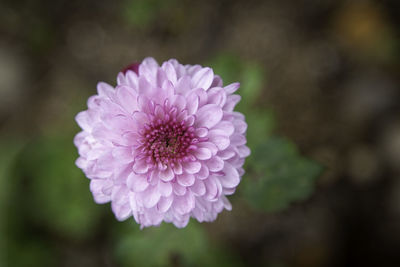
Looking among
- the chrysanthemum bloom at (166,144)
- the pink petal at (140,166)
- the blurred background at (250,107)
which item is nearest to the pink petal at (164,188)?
the chrysanthemum bloom at (166,144)

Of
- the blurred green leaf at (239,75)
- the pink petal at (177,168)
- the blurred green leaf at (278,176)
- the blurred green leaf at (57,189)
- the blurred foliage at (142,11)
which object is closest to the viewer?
the pink petal at (177,168)

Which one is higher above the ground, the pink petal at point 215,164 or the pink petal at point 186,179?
the pink petal at point 215,164

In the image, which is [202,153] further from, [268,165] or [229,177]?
[268,165]

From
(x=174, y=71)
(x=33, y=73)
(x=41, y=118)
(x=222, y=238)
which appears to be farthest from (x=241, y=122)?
(x=33, y=73)

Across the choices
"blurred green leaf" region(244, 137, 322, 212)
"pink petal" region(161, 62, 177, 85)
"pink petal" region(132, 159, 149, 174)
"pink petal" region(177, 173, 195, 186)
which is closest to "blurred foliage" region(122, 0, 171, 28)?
"blurred green leaf" region(244, 137, 322, 212)

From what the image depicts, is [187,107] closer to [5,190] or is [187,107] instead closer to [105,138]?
[105,138]

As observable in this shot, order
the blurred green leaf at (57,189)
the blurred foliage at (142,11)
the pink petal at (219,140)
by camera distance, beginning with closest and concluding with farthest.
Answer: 1. the pink petal at (219,140)
2. the blurred green leaf at (57,189)
3. the blurred foliage at (142,11)

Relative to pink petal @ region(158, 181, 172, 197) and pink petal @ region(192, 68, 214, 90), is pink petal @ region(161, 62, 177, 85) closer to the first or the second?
pink petal @ region(192, 68, 214, 90)

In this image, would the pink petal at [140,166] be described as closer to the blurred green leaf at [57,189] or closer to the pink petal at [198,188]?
the pink petal at [198,188]

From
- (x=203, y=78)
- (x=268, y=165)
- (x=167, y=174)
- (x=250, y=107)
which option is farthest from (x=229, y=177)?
(x=250, y=107)
